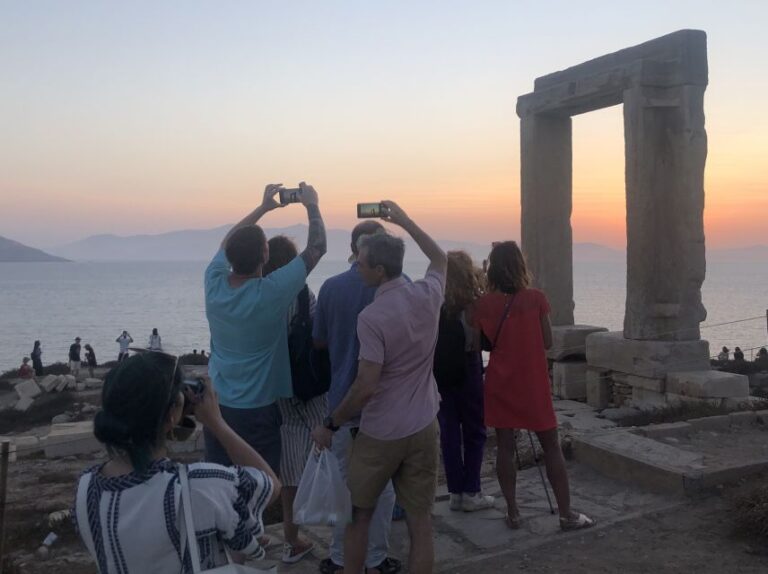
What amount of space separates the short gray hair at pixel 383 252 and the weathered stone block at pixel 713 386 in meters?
6.72

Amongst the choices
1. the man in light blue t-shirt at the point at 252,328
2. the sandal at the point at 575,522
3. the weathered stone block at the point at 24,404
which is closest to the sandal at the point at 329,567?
the man in light blue t-shirt at the point at 252,328

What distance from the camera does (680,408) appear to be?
884cm

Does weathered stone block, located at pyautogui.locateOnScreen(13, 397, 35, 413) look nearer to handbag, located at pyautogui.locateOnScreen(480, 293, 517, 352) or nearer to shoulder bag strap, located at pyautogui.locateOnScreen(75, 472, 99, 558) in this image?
handbag, located at pyautogui.locateOnScreen(480, 293, 517, 352)

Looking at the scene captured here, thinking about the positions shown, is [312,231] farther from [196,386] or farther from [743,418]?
[743,418]

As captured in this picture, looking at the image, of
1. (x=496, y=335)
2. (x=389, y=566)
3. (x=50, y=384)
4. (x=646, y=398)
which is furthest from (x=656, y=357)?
(x=50, y=384)

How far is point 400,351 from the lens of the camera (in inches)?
151

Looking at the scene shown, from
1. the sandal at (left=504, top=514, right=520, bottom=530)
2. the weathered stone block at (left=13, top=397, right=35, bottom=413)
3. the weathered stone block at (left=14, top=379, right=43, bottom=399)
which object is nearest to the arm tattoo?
the sandal at (left=504, top=514, right=520, bottom=530)

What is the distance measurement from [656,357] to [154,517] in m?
8.75

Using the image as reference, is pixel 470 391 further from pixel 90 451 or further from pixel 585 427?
pixel 90 451

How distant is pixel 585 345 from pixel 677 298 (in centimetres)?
158

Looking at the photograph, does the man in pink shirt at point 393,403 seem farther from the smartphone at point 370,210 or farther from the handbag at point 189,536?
the handbag at point 189,536

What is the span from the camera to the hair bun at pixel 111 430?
7.55 feet

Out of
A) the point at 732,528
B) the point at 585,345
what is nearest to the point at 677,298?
the point at 585,345

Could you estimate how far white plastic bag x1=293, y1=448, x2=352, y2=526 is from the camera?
407 centimetres
